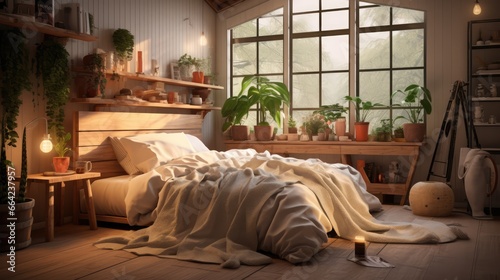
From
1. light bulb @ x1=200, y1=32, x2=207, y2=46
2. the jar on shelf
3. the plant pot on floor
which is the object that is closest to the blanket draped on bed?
the plant pot on floor

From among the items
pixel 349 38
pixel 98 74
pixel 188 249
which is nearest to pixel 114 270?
pixel 188 249

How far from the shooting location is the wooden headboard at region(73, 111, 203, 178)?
4.88m

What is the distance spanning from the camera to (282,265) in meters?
3.38

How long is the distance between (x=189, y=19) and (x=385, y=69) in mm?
2768

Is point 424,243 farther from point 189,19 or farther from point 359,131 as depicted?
point 189,19

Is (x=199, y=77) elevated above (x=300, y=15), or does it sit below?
below

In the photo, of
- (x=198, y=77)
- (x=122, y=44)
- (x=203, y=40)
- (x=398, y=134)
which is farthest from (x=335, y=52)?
(x=122, y=44)

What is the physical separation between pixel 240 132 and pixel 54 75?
10.6 feet

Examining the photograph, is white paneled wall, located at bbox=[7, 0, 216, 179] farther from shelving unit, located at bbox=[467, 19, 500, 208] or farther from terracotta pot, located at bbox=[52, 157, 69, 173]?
shelving unit, located at bbox=[467, 19, 500, 208]

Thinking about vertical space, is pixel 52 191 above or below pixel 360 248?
above

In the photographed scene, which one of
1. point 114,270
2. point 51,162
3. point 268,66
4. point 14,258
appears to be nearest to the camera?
point 114,270

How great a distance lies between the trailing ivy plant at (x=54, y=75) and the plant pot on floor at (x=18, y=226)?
949mm

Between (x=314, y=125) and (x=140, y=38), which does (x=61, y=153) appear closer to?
(x=140, y=38)

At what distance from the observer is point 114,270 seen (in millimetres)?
3258
